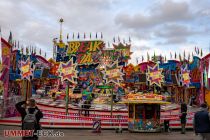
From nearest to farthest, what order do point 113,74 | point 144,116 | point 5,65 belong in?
point 144,116, point 5,65, point 113,74

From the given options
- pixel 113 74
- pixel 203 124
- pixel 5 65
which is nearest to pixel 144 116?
pixel 113 74

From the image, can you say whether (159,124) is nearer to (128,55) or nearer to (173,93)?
(173,93)

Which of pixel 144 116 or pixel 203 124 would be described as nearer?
pixel 203 124

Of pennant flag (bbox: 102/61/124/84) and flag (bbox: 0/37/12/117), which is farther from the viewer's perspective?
pennant flag (bbox: 102/61/124/84)

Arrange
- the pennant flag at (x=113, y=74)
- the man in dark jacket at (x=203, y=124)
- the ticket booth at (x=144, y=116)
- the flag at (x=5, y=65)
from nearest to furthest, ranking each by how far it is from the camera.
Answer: the man in dark jacket at (x=203, y=124)
the ticket booth at (x=144, y=116)
the flag at (x=5, y=65)
the pennant flag at (x=113, y=74)

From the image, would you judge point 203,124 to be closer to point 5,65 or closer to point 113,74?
point 113,74

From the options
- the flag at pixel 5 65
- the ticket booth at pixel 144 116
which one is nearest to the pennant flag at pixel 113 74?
the ticket booth at pixel 144 116

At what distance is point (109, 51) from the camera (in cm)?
6938

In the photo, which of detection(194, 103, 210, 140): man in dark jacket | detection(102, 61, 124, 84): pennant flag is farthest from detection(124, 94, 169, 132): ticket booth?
detection(194, 103, 210, 140): man in dark jacket

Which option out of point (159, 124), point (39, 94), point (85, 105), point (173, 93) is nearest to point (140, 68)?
point (173, 93)

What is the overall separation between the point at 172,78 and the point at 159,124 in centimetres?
3141

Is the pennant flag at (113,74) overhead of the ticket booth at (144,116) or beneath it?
overhead

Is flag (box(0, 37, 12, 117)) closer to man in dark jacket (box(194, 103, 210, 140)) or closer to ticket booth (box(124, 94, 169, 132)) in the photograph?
ticket booth (box(124, 94, 169, 132))

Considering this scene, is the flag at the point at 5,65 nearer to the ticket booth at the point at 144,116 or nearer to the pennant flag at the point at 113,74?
the pennant flag at the point at 113,74
